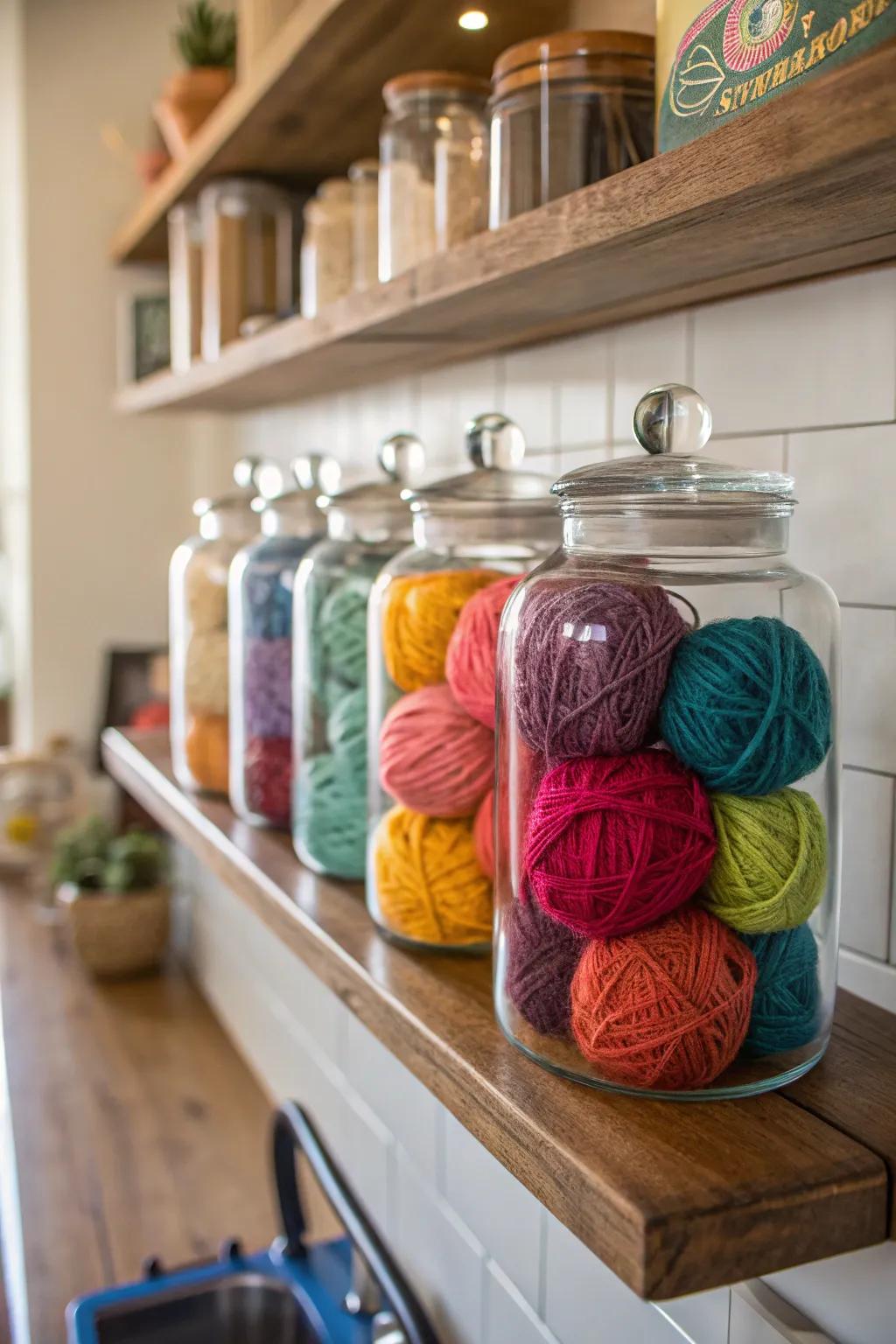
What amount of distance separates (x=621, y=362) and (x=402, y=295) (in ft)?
0.53

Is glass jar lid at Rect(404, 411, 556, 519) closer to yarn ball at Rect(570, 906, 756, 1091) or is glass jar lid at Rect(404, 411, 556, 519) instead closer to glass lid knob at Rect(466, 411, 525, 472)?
glass lid knob at Rect(466, 411, 525, 472)

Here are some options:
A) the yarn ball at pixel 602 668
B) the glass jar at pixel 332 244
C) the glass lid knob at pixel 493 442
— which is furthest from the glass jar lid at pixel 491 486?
the glass jar at pixel 332 244

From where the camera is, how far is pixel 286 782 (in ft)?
3.24

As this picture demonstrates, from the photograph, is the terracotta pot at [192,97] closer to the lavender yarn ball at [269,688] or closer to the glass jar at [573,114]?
the lavender yarn ball at [269,688]

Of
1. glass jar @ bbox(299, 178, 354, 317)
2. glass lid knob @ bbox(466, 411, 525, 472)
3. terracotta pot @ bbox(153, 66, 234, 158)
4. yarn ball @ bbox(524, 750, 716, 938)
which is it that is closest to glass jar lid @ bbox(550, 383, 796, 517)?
yarn ball @ bbox(524, 750, 716, 938)

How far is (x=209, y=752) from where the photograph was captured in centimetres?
114

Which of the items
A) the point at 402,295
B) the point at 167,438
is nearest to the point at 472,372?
the point at 402,295

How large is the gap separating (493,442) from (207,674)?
0.49m

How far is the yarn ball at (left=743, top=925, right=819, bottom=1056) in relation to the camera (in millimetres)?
505

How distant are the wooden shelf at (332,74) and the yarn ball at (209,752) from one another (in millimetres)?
534

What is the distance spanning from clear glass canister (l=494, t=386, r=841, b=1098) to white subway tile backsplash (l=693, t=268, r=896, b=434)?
105 mm

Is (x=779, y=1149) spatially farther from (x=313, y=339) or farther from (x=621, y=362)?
(x=313, y=339)

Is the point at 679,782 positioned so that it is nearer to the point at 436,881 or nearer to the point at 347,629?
the point at 436,881

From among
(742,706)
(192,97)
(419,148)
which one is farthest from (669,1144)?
(192,97)
